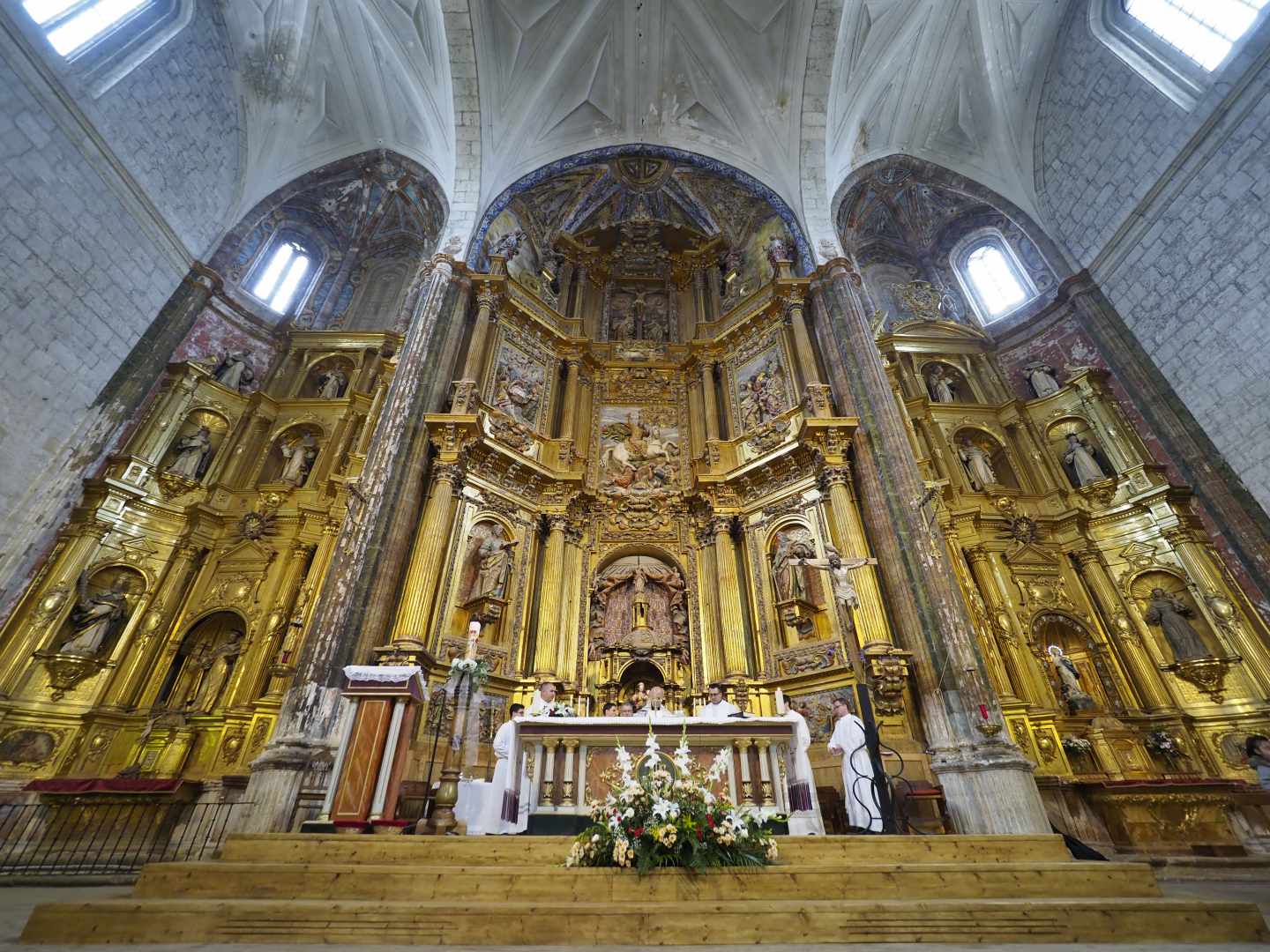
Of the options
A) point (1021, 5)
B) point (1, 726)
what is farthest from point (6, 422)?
point (1021, 5)

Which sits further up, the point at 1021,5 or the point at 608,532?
the point at 1021,5

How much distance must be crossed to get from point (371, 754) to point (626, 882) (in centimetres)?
311

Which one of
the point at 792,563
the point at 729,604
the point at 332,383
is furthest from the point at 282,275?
the point at 792,563

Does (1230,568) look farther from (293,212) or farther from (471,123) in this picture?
(293,212)

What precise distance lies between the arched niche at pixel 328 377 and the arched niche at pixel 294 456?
3.52 ft

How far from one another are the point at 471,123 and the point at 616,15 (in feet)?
17.6

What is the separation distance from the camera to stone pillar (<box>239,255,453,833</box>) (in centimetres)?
705

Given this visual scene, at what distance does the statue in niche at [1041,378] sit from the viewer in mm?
14320

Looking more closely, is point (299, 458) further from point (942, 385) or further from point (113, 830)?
point (942, 385)

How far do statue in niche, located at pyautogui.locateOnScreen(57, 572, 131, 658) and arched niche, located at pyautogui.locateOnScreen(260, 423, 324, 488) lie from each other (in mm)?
3816

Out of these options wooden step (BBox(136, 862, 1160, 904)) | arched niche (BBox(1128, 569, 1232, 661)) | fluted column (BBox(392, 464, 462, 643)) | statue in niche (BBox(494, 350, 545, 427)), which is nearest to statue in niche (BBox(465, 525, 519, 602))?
fluted column (BBox(392, 464, 462, 643))

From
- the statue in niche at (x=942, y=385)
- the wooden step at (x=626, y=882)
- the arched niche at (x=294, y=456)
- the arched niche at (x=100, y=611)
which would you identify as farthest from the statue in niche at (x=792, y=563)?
the arched niche at (x=100, y=611)

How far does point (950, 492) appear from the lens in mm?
12883

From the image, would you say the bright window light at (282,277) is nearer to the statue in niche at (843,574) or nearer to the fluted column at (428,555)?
the fluted column at (428,555)
